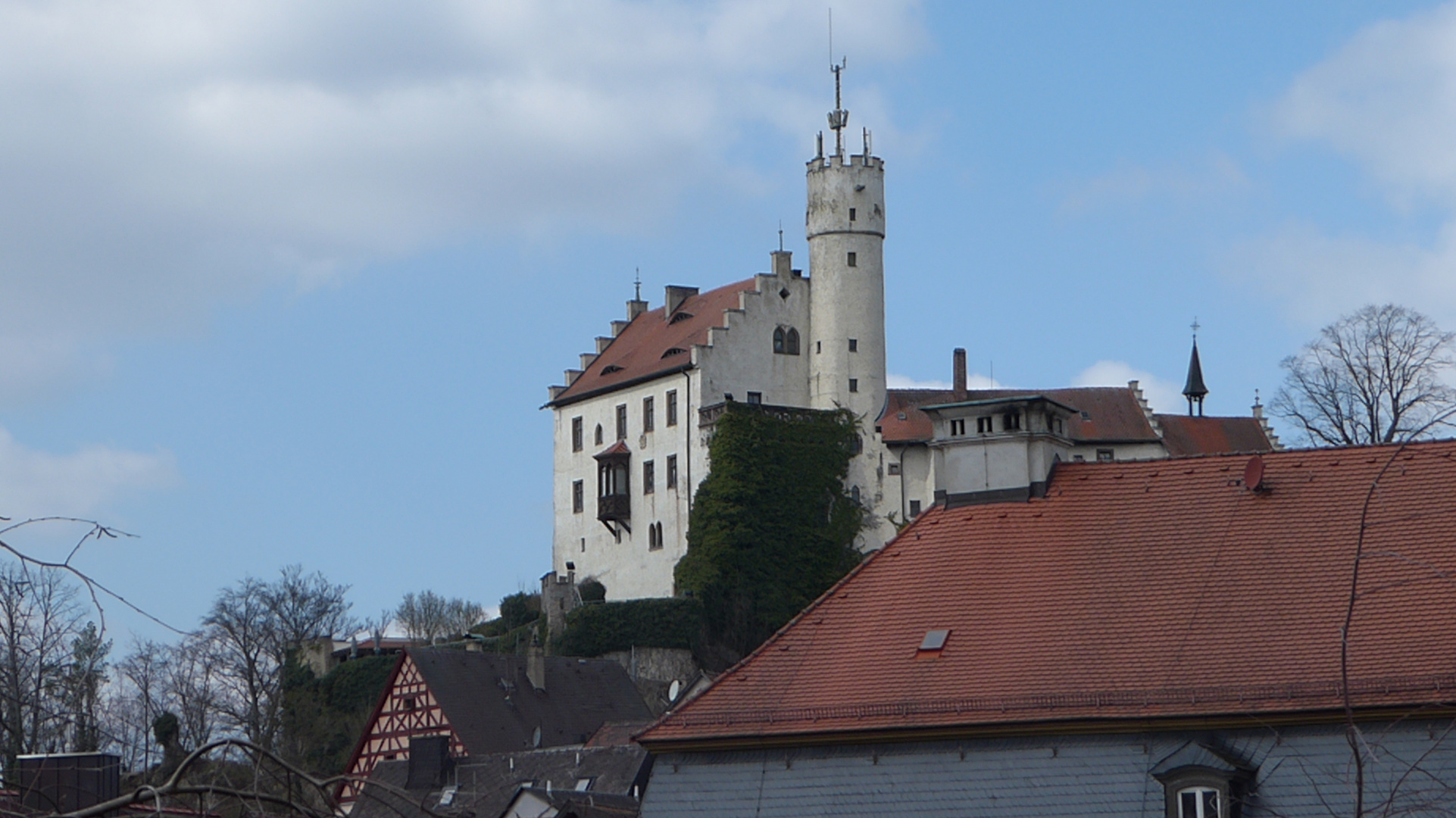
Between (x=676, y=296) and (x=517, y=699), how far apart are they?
24333 mm

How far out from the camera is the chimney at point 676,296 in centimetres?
7775

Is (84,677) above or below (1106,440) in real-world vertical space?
below

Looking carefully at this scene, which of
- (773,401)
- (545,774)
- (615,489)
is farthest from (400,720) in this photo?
(773,401)

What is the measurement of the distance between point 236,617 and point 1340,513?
5829 centimetres

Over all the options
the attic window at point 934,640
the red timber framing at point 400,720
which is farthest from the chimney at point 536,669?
the attic window at point 934,640

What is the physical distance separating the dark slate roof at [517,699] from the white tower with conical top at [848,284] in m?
16.2

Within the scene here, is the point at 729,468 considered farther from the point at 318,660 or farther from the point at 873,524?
the point at 318,660

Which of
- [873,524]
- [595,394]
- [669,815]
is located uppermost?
[595,394]

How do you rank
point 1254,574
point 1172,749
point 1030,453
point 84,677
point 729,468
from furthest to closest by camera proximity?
point 729,468 → point 1030,453 → point 1254,574 → point 1172,749 → point 84,677

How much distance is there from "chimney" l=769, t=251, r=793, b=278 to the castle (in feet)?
0.22

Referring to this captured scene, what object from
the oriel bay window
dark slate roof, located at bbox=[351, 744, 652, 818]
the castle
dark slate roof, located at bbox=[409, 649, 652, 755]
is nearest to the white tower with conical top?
the castle

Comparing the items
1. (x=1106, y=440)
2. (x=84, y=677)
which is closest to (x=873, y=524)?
(x=1106, y=440)

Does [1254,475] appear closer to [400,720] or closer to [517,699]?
[517,699]

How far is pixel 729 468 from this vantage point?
68.6m
